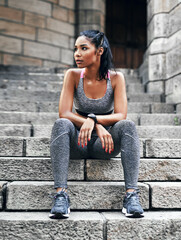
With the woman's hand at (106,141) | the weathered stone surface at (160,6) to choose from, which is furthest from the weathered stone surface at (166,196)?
the weathered stone surface at (160,6)

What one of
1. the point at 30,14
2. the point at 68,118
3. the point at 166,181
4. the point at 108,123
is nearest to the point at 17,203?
the point at 68,118

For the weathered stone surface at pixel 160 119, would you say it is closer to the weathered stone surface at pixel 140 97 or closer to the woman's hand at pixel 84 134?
the weathered stone surface at pixel 140 97

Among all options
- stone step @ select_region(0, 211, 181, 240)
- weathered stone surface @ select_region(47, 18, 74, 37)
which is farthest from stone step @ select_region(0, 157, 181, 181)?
weathered stone surface @ select_region(47, 18, 74, 37)

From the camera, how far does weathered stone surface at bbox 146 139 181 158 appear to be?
2812 millimetres

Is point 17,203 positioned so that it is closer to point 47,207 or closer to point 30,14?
point 47,207

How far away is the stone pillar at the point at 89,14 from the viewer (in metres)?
8.67

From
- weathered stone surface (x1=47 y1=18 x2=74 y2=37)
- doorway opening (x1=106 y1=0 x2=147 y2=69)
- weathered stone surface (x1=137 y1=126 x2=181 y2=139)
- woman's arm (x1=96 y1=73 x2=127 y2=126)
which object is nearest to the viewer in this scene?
woman's arm (x1=96 y1=73 x2=127 y2=126)

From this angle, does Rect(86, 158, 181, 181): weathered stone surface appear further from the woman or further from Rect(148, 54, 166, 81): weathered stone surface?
Rect(148, 54, 166, 81): weathered stone surface

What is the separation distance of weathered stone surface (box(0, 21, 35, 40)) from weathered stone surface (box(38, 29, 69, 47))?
24 centimetres

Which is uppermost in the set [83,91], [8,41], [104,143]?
[8,41]

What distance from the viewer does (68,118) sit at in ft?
7.86

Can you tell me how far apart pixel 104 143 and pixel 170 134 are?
1537 millimetres

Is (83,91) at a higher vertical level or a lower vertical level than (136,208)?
higher

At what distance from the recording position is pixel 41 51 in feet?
26.9
